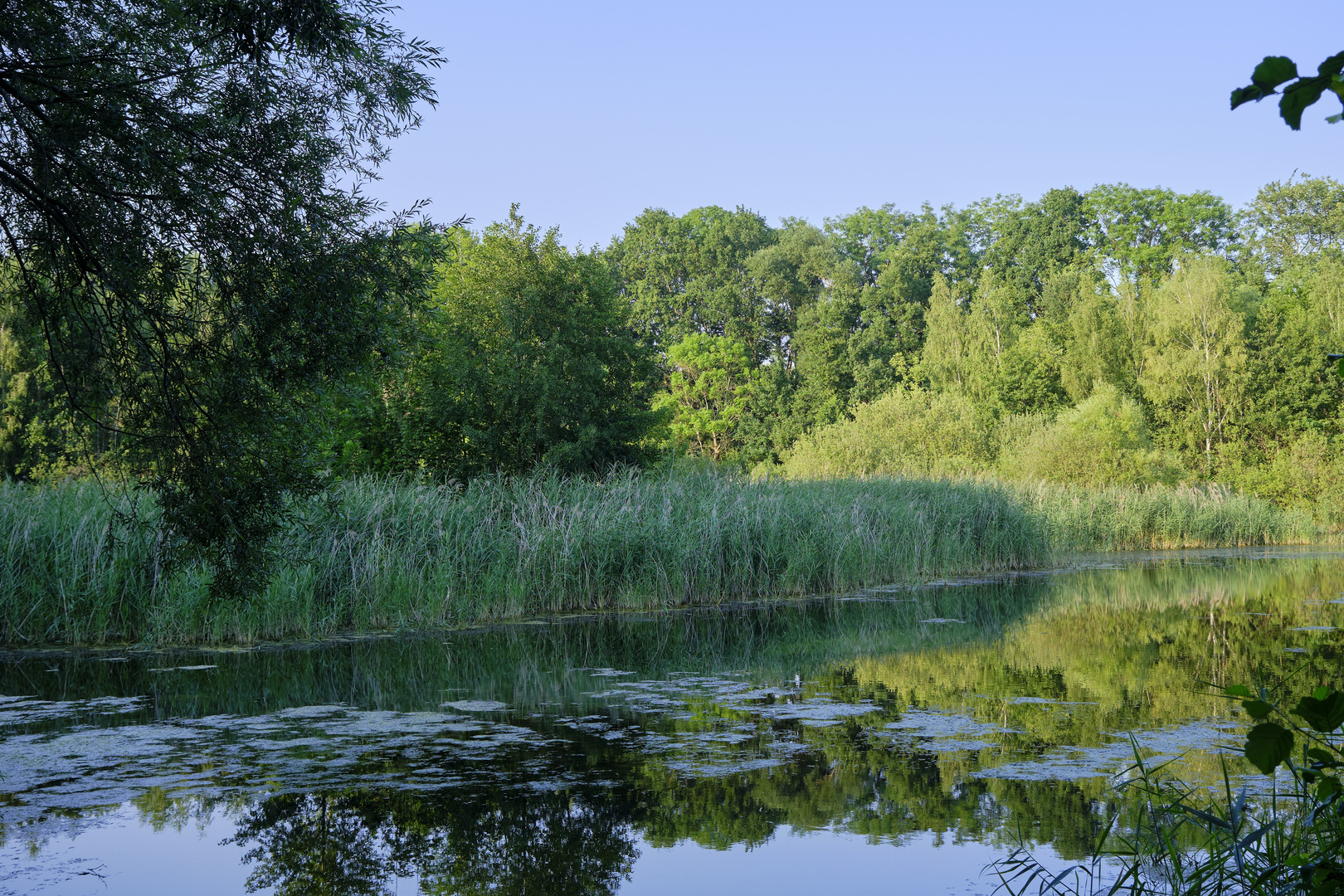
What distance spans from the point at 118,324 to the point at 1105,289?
4204cm

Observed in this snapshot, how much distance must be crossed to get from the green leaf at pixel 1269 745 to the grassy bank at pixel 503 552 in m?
6.10

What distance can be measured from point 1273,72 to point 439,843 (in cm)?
421

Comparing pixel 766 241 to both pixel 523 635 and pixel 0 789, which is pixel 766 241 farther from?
pixel 0 789

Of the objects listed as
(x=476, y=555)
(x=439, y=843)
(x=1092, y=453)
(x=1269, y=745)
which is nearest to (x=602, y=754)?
(x=439, y=843)

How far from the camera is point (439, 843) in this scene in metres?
4.49

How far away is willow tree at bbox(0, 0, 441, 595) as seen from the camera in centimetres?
539

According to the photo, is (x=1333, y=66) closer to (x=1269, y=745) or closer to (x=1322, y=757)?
(x=1269, y=745)

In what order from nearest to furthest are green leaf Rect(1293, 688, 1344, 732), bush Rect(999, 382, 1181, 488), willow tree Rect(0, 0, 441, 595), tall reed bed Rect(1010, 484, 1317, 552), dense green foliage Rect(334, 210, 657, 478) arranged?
green leaf Rect(1293, 688, 1344, 732) → willow tree Rect(0, 0, 441, 595) → dense green foliage Rect(334, 210, 657, 478) → tall reed bed Rect(1010, 484, 1317, 552) → bush Rect(999, 382, 1181, 488)

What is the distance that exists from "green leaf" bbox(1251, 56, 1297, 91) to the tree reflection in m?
3.58

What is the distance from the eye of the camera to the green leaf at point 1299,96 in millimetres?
1457

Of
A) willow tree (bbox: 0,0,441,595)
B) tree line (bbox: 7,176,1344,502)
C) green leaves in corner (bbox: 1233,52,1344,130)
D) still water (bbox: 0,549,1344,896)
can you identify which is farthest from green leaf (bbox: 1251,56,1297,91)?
tree line (bbox: 7,176,1344,502)

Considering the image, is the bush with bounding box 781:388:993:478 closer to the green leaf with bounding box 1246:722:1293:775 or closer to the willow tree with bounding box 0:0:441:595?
the willow tree with bounding box 0:0:441:595

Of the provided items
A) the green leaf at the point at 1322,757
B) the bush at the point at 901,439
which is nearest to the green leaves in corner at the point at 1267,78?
the green leaf at the point at 1322,757

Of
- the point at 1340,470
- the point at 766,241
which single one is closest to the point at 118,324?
the point at 1340,470
